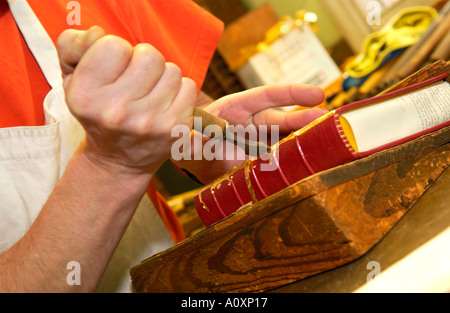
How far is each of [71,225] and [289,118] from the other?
2.12 feet

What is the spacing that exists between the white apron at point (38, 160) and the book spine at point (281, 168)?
1.35ft

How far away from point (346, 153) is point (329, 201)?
131 millimetres

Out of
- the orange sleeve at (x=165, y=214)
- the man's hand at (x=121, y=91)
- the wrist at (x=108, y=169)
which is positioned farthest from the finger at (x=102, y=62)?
the orange sleeve at (x=165, y=214)

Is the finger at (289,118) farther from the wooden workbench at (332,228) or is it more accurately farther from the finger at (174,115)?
the finger at (174,115)

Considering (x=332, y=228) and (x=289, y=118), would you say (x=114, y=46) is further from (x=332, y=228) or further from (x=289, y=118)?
(x=289, y=118)

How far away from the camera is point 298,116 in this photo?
1096 millimetres

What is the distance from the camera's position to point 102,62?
1.93ft

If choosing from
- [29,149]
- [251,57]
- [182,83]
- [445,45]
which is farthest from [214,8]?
[182,83]

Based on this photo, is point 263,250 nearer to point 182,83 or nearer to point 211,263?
point 211,263

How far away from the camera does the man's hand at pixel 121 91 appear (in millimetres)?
595

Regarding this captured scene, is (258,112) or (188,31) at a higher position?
(188,31)

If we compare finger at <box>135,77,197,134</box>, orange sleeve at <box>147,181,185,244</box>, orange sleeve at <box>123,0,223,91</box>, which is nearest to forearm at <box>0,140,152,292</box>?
finger at <box>135,77,197,134</box>

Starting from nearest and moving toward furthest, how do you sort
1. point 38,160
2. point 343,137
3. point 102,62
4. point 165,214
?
1. point 102,62
2. point 343,137
3. point 38,160
4. point 165,214

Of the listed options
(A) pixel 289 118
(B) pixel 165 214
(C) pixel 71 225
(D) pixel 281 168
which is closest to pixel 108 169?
(C) pixel 71 225
